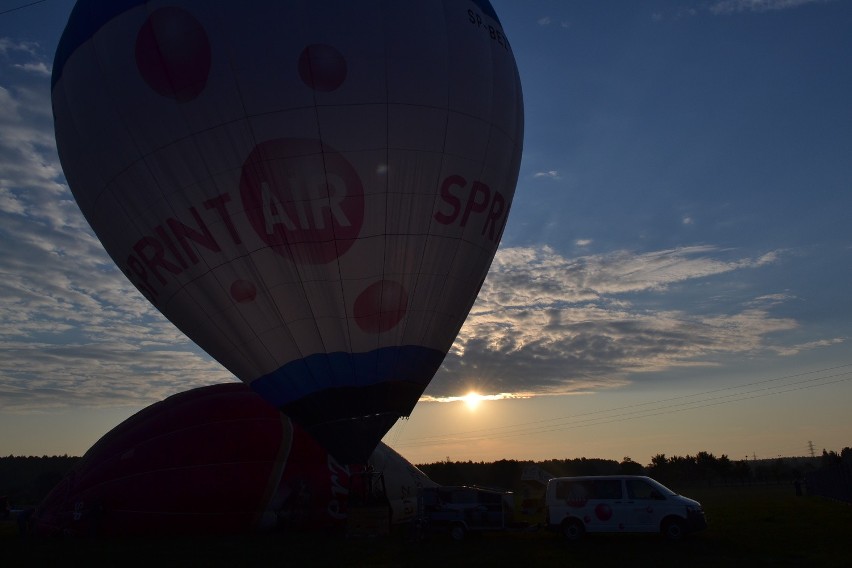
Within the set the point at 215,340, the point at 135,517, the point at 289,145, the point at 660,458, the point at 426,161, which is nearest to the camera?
the point at 289,145

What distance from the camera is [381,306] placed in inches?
558

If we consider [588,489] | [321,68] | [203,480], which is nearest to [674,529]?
[588,489]

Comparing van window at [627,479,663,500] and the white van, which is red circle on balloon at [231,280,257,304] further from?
van window at [627,479,663,500]

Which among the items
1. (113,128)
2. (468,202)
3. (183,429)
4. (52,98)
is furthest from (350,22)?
(183,429)

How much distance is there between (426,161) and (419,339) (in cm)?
378

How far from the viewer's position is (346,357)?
46.4 ft

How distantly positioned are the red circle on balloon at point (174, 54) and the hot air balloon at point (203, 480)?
9.85 metres

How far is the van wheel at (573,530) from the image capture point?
15359 mm

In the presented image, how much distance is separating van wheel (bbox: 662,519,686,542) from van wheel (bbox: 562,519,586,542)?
173cm

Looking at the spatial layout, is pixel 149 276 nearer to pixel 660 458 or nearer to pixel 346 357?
pixel 346 357

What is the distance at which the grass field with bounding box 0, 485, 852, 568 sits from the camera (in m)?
12.1

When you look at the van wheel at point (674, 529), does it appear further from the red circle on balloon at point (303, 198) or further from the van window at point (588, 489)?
the red circle on balloon at point (303, 198)

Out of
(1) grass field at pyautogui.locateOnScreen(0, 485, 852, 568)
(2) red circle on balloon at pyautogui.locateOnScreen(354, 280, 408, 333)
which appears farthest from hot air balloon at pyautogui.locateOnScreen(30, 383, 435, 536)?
(2) red circle on balloon at pyautogui.locateOnScreen(354, 280, 408, 333)

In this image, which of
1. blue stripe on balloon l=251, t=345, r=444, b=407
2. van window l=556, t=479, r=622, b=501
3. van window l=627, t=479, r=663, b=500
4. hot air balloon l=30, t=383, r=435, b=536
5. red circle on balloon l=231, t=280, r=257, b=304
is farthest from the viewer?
hot air balloon l=30, t=383, r=435, b=536
